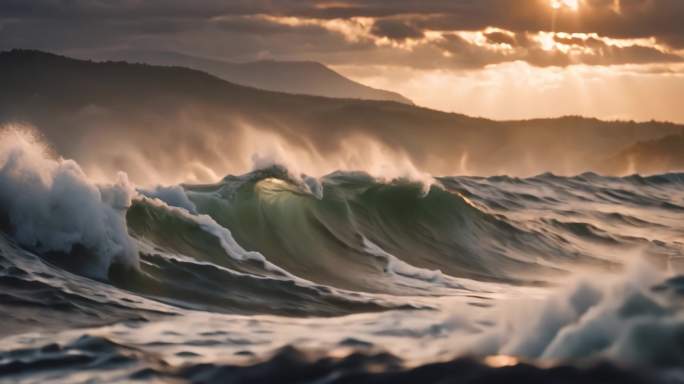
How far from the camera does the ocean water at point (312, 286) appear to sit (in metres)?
7.17

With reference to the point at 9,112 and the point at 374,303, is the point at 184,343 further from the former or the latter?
the point at 9,112

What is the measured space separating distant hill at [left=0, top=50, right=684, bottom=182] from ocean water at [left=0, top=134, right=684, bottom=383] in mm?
81696

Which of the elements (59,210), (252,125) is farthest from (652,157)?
(59,210)

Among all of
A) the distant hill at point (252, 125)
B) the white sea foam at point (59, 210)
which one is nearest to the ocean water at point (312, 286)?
the white sea foam at point (59, 210)

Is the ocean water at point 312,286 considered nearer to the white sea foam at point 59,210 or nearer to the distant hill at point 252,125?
the white sea foam at point 59,210

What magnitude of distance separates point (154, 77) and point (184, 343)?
155316 millimetres

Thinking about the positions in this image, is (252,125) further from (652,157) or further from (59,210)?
(59,210)

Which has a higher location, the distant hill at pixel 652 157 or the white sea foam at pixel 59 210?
the distant hill at pixel 652 157

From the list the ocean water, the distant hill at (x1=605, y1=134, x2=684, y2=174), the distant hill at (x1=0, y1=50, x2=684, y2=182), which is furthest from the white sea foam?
the distant hill at (x1=0, y1=50, x2=684, y2=182)

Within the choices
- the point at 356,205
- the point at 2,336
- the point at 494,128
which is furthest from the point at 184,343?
the point at 494,128

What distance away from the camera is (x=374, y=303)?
→ 12.9 m

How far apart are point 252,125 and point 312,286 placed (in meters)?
128

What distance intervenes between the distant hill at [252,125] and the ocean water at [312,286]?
268 ft

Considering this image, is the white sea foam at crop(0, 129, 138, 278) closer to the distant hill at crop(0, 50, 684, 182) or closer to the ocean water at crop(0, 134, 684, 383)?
the ocean water at crop(0, 134, 684, 383)
